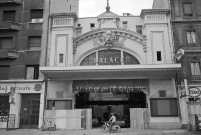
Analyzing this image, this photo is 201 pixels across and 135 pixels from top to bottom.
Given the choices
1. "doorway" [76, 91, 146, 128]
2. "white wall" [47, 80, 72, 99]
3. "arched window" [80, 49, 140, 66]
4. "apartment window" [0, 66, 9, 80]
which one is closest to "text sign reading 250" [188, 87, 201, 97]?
"doorway" [76, 91, 146, 128]

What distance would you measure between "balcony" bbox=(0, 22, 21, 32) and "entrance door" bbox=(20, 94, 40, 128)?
26.2ft

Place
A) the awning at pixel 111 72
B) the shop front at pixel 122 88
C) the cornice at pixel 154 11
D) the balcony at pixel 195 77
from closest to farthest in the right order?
the awning at pixel 111 72 → the shop front at pixel 122 88 → the balcony at pixel 195 77 → the cornice at pixel 154 11

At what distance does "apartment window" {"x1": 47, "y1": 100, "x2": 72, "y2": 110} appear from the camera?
2362 centimetres

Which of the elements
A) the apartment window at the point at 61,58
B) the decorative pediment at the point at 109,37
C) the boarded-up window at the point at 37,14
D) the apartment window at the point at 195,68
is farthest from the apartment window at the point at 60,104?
the apartment window at the point at 195,68

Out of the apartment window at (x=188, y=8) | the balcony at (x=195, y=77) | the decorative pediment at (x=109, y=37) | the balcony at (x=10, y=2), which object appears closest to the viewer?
the balcony at (x=195, y=77)

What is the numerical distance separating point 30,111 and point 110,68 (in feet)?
34.0

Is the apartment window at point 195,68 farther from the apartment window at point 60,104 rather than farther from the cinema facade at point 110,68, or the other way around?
the apartment window at point 60,104

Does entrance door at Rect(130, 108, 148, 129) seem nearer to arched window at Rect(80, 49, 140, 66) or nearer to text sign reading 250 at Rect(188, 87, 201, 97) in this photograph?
→ text sign reading 250 at Rect(188, 87, 201, 97)

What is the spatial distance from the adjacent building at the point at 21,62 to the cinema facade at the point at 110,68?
1348 mm

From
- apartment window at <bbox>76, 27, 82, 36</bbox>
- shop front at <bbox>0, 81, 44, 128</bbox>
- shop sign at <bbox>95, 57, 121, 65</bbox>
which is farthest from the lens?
apartment window at <bbox>76, 27, 82, 36</bbox>

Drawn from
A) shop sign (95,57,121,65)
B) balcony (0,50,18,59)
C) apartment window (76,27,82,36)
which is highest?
apartment window (76,27,82,36)

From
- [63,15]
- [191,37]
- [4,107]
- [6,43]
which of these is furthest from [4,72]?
[191,37]

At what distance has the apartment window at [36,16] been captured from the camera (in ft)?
87.7

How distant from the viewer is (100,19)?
26.1m
